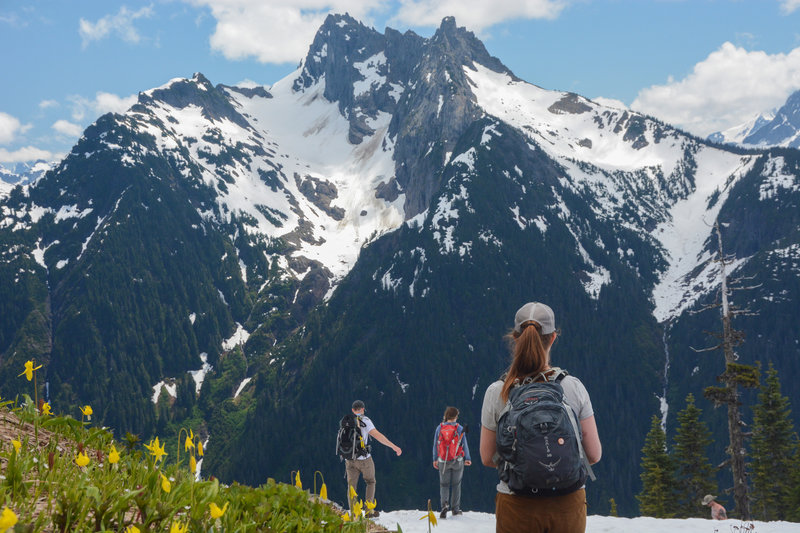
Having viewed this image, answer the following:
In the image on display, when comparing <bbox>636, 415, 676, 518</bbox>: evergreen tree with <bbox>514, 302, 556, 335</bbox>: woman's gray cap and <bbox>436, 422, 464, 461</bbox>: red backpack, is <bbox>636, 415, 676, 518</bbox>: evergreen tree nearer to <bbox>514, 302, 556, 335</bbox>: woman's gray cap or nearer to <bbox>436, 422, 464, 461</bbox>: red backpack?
<bbox>436, 422, 464, 461</bbox>: red backpack

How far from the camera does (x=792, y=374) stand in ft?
515

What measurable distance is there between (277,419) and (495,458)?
194 meters

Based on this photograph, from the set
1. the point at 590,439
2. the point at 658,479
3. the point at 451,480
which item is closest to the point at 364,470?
the point at 451,480

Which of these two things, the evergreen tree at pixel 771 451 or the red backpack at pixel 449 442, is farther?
the evergreen tree at pixel 771 451

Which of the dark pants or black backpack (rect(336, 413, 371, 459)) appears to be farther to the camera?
the dark pants

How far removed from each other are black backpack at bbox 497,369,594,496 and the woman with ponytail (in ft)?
0.53

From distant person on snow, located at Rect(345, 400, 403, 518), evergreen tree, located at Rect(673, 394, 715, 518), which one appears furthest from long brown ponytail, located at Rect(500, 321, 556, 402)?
evergreen tree, located at Rect(673, 394, 715, 518)

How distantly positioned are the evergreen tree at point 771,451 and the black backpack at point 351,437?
44.2 metres

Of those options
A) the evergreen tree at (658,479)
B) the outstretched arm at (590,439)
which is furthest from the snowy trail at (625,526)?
the evergreen tree at (658,479)

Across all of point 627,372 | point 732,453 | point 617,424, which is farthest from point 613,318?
point 732,453

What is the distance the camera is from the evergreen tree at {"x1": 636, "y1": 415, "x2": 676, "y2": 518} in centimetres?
4419

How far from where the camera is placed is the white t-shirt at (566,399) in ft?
15.2

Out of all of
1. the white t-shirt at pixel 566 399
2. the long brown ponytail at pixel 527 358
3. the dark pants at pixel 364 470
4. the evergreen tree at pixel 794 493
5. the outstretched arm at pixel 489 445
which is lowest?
the evergreen tree at pixel 794 493

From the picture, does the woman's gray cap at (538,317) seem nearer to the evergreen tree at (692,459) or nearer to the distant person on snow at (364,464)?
the distant person on snow at (364,464)
